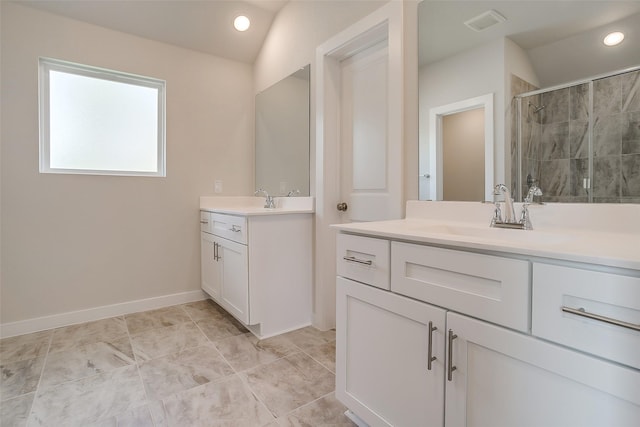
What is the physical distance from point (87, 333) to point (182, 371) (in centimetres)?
102

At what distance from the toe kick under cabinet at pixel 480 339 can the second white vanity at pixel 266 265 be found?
36.5 inches

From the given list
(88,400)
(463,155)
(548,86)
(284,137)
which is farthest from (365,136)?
(88,400)

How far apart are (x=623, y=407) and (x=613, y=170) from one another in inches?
31.2

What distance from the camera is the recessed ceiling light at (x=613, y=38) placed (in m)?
1.08

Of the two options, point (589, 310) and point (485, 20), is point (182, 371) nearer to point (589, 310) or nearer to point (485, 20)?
point (589, 310)

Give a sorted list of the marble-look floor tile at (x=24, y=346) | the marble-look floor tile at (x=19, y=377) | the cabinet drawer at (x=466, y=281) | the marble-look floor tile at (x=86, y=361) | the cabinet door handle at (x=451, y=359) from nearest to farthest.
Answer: the cabinet drawer at (x=466, y=281)
the cabinet door handle at (x=451, y=359)
the marble-look floor tile at (x=19, y=377)
the marble-look floor tile at (x=86, y=361)
the marble-look floor tile at (x=24, y=346)

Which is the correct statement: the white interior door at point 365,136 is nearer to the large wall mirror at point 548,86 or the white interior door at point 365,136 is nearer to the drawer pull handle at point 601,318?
the large wall mirror at point 548,86

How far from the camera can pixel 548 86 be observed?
1.23 meters

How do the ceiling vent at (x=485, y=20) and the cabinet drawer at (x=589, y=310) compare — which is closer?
the cabinet drawer at (x=589, y=310)

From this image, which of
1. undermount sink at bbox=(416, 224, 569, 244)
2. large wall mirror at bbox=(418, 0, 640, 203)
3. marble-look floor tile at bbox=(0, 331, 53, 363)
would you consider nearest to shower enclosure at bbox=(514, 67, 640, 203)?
large wall mirror at bbox=(418, 0, 640, 203)

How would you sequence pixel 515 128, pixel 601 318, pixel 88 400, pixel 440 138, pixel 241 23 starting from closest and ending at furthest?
pixel 601 318 < pixel 515 128 < pixel 88 400 < pixel 440 138 < pixel 241 23

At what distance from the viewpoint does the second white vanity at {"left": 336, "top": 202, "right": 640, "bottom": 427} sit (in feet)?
2.21

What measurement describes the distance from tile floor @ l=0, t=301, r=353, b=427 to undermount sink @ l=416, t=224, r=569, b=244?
3.04 ft

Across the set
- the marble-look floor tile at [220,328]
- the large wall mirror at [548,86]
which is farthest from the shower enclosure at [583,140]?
the marble-look floor tile at [220,328]
